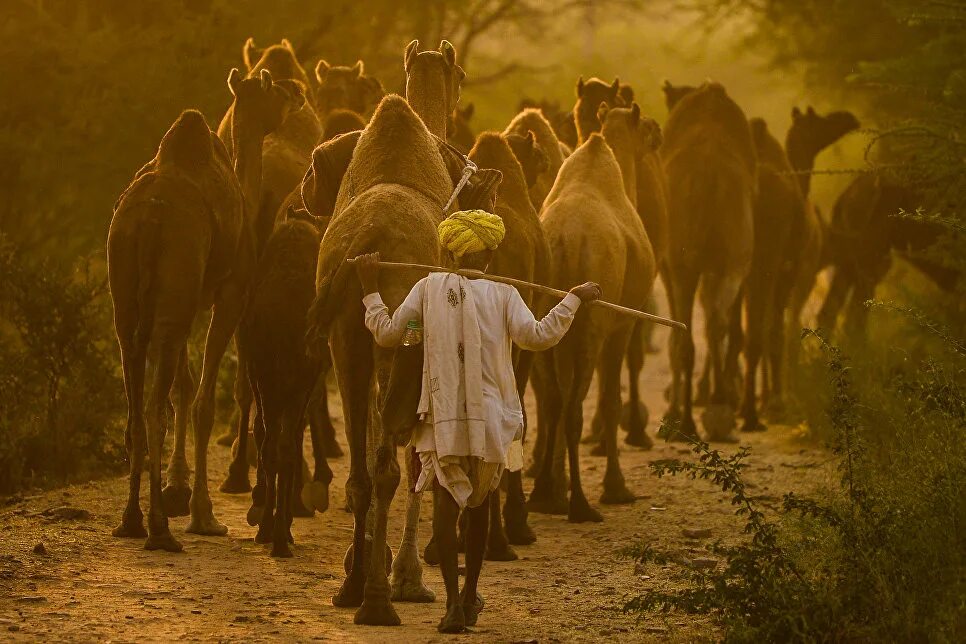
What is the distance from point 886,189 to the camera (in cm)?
1650

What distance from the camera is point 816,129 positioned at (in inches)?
727

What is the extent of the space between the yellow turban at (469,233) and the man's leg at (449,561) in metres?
1.07

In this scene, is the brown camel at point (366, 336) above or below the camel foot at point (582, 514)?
above

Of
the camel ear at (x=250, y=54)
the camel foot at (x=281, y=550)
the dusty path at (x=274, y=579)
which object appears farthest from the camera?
the camel ear at (x=250, y=54)

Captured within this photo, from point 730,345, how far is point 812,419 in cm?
205

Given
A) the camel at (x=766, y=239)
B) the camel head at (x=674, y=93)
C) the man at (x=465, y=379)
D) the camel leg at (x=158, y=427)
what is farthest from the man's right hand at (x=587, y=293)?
the camel head at (x=674, y=93)

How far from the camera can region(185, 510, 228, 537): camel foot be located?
1001cm

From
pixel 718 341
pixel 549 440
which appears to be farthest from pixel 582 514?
pixel 718 341

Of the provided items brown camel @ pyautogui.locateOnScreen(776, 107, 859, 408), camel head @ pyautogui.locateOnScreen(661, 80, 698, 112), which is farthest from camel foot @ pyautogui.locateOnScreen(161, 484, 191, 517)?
camel head @ pyautogui.locateOnScreen(661, 80, 698, 112)

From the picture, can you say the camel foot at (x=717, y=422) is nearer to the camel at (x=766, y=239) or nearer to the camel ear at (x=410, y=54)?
the camel at (x=766, y=239)

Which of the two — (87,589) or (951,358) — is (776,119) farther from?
(87,589)

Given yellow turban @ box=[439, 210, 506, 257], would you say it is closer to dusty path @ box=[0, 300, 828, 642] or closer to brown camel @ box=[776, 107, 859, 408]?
dusty path @ box=[0, 300, 828, 642]

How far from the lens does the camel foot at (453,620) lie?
7395 millimetres

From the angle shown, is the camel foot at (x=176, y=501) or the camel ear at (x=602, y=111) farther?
the camel ear at (x=602, y=111)
